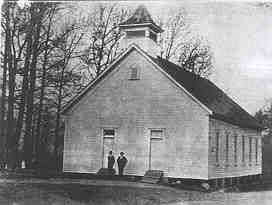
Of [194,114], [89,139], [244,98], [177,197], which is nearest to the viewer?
[177,197]

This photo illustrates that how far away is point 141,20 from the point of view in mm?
15266

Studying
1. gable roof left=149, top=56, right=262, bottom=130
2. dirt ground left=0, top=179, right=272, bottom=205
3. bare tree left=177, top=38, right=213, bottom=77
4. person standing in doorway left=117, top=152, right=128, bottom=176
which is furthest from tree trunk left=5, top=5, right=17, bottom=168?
bare tree left=177, top=38, right=213, bottom=77

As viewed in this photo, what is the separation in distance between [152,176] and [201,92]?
375 cm

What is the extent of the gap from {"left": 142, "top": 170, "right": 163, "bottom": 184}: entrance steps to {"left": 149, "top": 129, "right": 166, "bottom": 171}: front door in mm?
168

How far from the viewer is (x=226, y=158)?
18.8 meters

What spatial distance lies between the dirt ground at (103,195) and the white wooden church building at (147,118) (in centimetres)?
187

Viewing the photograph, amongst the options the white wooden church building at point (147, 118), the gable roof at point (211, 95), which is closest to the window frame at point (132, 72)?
the white wooden church building at point (147, 118)

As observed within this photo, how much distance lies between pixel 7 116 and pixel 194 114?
6.27m

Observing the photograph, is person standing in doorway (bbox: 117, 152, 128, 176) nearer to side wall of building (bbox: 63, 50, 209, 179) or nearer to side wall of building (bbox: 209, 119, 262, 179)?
side wall of building (bbox: 63, 50, 209, 179)

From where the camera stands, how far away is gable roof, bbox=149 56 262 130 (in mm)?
17297

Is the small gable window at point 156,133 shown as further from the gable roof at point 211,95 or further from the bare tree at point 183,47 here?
the bare tree at point 183,47

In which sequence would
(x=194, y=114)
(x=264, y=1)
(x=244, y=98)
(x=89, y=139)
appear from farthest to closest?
(x=89, y=139) → (x=194, y=114) → (x=244, y=98) → (x=264, y=1)

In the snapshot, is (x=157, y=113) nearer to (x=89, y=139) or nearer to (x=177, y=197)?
(x=89, y=139)

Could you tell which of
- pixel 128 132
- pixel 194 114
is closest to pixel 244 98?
pixel 194 114
